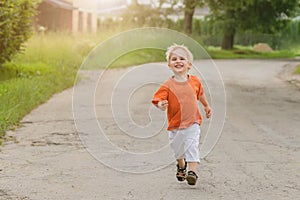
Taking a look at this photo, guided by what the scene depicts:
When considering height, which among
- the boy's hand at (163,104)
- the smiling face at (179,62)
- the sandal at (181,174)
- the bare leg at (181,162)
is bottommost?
the sandal at (181,174)

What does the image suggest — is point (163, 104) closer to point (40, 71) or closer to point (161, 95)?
point (161, 95)

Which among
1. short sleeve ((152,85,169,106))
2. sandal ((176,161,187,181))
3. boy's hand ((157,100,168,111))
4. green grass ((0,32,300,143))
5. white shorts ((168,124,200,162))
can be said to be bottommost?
green grass ((0,32,300,143))

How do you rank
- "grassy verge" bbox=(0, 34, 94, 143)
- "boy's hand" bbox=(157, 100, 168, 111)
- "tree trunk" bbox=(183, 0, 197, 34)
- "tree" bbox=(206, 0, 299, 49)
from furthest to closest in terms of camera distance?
"tree" bbox=(206, 0, 299, 49)
"tree trunk" bbox=(183, 0, 197, 34)
"grassy verge" bbox=(0, 34, 94, 143)
"boy's hand" bbox=(157, 100, 168, 111)

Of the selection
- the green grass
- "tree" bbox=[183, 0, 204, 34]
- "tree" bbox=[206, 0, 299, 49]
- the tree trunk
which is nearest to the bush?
the green grass

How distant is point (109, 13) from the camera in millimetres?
77562

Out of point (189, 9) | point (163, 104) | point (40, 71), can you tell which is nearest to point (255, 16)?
point (189, 9)

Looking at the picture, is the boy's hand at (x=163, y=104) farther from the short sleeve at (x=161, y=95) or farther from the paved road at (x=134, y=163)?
the paved road at (x=134, y=163)

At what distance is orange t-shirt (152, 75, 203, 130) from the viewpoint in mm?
6152

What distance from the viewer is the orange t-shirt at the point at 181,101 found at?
6.15 m

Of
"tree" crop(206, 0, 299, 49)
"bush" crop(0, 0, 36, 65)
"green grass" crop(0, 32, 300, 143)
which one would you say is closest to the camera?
"green grass" crop(0, 32, 300, 143)

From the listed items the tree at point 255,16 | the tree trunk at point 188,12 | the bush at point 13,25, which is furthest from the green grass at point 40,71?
the tree at point 255,16

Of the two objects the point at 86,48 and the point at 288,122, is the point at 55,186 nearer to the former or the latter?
the point at 288,122

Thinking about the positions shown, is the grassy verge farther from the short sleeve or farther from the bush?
the short sleeve

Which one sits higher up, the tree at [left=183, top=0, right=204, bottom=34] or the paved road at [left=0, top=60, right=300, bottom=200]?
the tree at [left=183, top=0, right=204, bottom=34]
